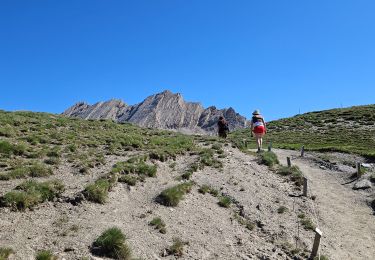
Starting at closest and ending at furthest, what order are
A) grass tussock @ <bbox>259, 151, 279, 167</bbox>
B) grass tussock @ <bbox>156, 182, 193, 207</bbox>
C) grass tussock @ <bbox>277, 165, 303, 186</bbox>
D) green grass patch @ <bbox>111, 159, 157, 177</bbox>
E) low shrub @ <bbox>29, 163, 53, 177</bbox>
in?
1. low shrub @ <bbox>29, 163, 53, 177</bbox>
2. grass tussock @ <bbox>156, 182, 193, 207</bbox>
3. green grass patch @ <bbox>111, 159, 157, 177</bbox>
4. grass tussock @ <bbox>277, 165, 303, 186</bbox>
5. grass tussock @ <bbox>259, 151, 279, 167</bbox>

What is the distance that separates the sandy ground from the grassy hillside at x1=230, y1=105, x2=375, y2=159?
13.9 meters

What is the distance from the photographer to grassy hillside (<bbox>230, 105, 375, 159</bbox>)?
4084 centimetres

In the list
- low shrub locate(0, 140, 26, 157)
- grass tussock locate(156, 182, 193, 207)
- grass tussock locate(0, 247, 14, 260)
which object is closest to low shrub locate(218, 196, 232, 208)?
grass tussock locate(156, 182, 193, 207)

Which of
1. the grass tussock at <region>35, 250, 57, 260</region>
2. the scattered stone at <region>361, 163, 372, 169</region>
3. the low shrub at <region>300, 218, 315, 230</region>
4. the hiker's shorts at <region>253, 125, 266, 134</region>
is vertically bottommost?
the grass tussock at <region>35, 250, 57, 260</region>

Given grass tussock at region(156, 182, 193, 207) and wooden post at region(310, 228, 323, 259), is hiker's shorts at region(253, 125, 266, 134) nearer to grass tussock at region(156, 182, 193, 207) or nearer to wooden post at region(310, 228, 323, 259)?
grass tussock at region(156, 182, 193, 207)

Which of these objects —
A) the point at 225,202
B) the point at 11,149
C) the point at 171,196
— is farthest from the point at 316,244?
the point at 11,149

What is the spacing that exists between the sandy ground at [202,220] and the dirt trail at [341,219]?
4cm

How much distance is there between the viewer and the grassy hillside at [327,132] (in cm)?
4084

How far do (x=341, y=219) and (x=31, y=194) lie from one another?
13483 millimetres

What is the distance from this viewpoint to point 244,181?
21109mm

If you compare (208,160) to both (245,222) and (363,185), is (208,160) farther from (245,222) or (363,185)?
(363,185)

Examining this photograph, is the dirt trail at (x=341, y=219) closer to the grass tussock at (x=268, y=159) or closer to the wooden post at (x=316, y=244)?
the wooden post at (x=316, y=244)

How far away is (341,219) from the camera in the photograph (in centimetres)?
1872

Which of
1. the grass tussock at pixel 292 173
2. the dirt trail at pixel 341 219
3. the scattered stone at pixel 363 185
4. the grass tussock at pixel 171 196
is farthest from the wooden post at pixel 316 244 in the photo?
the scattered stone at pixel 363 185
